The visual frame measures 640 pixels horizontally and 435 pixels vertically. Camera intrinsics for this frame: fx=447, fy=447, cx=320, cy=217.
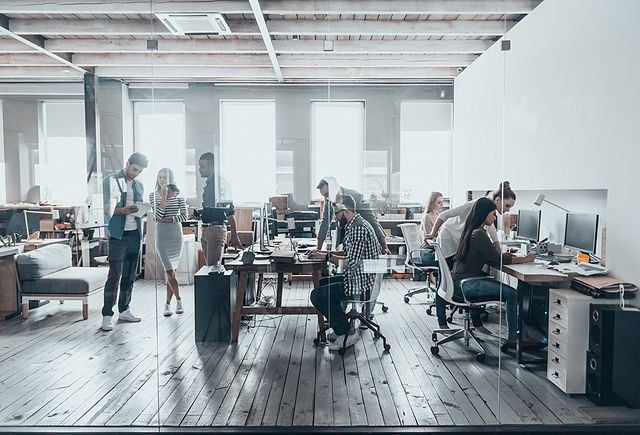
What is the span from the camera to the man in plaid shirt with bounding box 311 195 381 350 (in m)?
3.44

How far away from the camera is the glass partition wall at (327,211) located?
3240 millimetres

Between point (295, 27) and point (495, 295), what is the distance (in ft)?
9.84

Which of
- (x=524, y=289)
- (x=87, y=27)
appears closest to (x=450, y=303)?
(x=524, y=289)

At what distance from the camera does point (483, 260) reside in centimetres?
370

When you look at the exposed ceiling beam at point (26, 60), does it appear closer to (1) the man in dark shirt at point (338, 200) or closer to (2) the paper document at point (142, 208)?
(2) the paper document at point (142, 208)

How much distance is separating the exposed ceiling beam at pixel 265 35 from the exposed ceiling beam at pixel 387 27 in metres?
0.08

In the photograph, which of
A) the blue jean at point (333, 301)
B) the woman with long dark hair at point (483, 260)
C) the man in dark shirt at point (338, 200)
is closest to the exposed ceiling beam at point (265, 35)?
the man in dark shirt at point (338, 200)

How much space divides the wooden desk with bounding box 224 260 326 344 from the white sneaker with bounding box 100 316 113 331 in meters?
0.97

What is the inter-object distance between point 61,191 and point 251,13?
2.25 m

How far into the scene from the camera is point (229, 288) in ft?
12.9

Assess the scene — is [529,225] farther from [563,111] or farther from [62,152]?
[62,152]

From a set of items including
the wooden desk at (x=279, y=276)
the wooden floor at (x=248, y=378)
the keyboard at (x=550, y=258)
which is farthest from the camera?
the keyboard at (x=550, y=258)

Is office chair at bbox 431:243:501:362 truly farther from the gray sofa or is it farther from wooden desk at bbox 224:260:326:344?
the gray sofa

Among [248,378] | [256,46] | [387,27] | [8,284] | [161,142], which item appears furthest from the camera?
[387,27]
